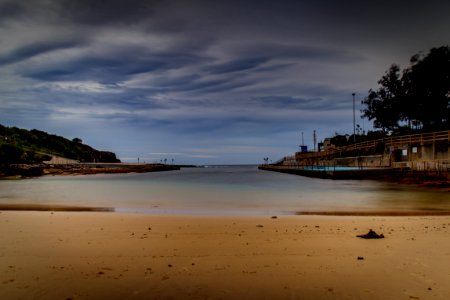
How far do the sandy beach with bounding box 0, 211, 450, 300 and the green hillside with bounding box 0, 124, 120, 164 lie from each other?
73.4 meters


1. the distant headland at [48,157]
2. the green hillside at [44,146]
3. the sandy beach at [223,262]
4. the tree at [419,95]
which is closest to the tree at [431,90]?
the tree at [419,95]

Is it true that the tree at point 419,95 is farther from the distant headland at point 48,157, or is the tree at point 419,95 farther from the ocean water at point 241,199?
the distant headland at point 48,157

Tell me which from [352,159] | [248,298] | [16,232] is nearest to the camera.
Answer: [248,298]

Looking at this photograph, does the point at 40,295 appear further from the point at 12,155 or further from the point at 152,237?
the point at 12,155

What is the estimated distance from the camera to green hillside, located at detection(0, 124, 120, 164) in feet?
326

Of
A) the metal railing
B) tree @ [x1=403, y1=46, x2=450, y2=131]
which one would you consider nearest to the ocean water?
the metal railing

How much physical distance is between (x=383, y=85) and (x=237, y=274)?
205ft

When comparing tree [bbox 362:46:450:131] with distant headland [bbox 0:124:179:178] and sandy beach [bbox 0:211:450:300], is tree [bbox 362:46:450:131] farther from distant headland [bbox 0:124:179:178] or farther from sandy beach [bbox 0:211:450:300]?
distant headland [bbox 0:124:179:178]

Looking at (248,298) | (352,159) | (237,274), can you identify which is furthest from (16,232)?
(352,159)

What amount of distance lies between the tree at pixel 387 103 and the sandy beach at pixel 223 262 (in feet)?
175

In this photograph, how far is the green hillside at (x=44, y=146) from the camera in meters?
99.3

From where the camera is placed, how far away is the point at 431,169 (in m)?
30.2

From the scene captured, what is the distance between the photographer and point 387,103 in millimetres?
58062

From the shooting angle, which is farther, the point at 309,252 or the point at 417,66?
the point at 417,66
